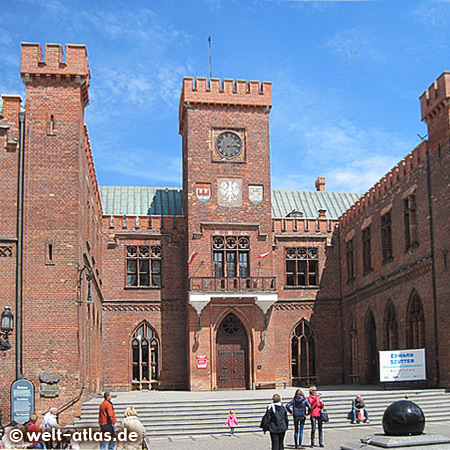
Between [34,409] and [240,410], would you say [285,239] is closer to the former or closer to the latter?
[240,410]

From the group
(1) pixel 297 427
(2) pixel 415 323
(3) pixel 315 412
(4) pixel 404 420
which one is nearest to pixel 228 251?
(2) pixel 415 323

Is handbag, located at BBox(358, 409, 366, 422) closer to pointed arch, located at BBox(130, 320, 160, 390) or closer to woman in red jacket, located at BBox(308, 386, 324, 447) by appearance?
woman in red jacket, located at BBox(308, 386, 324, 447)

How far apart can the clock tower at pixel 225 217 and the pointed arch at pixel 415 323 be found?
23.2ft

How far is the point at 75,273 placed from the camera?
23.2 meters

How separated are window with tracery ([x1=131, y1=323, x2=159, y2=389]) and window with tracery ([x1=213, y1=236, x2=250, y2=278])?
15.1 ft

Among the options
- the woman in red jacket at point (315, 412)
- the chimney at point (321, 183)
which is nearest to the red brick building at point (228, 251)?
the chimney at point (321, 183)

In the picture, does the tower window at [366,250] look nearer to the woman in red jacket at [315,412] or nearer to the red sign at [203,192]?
the red sign at [203,192]

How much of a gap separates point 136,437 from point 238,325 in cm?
2303

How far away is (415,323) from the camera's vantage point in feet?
94.3

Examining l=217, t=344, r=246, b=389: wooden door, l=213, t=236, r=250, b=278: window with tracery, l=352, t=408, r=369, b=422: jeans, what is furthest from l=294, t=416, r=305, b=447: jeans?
l=213, t=236, r=250, b=278: window with tracery

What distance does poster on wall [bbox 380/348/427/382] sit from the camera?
2619 centimetres

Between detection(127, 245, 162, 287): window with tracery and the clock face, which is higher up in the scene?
the clock face

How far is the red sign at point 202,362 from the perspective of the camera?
33.5 meters

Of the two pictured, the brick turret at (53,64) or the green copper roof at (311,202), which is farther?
the green copper roof at (311,202)
